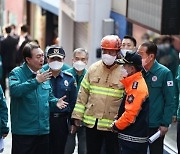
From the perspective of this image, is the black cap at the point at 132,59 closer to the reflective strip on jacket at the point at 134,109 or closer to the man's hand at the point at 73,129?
the reflective strip on jacket at the point at 134,109

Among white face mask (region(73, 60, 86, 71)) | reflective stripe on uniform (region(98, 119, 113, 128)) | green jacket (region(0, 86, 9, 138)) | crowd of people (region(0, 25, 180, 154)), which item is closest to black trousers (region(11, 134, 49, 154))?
crowd of people (region(0, 25, 180, 154))

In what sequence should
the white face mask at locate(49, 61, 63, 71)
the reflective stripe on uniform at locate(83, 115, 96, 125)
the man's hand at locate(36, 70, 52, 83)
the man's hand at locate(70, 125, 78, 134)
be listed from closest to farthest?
the man's hand at locate(36, 70, 52, 83)
the reflective stripe on uniform at locate(83, 115, 96, 125)
the white face mask at locate(49, 61, 63, 71)
the man's hand at locate(70, 125, 78, 134)

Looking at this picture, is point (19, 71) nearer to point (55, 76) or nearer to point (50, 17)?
point (55, 76)

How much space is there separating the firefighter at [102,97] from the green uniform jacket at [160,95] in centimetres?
52

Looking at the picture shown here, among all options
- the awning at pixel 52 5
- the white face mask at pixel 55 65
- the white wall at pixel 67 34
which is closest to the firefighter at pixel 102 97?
the white face mask at pixel 55 65

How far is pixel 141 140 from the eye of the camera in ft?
24.0

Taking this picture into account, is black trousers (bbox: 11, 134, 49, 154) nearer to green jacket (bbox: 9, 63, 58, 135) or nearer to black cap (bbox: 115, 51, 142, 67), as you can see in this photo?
green jacket (bbox: 9, 63, 58, 135)

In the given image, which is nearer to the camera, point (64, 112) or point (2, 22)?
point (64, 112)

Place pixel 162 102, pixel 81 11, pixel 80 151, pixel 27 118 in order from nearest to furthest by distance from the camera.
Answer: pixel 27 118 < pixel 162 102 < pixel 80 151 < pixel 81 11

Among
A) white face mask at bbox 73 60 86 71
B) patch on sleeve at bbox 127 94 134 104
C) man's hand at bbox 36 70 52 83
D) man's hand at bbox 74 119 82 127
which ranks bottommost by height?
man's hand at bbox 74 119 82 127

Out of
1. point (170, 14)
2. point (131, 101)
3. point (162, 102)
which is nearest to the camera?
point (131, 101)

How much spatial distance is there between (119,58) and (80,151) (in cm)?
186

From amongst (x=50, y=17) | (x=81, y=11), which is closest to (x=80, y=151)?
(x=81, y=11)

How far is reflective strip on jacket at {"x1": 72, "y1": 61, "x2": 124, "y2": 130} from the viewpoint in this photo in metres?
7.81
